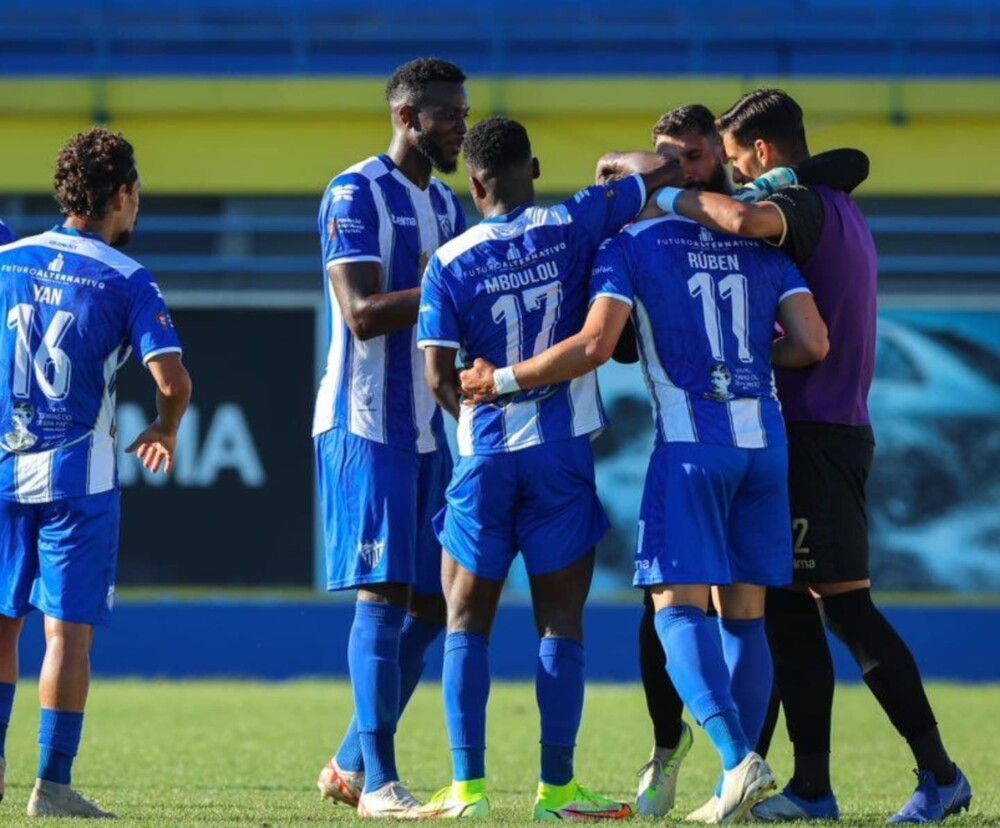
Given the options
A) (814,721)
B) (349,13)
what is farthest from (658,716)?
(349,13)

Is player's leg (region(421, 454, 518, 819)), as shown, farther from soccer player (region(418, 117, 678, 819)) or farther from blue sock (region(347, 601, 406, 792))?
blue sock (region(347, 601, 406, 792))

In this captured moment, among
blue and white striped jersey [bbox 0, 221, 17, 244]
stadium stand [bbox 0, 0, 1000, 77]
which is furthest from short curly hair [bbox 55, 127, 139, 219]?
stadium stand [bbox 0, 0, 1000, 77]

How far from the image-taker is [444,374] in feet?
18.9

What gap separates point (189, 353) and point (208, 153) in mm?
2442

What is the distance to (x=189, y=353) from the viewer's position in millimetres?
14258

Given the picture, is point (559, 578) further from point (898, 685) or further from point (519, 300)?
point (898, 685)

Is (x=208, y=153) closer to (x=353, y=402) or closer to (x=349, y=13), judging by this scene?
(x=349, y=13)

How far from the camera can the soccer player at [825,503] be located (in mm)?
5867

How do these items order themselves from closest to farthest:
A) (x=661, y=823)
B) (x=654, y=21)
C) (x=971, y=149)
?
(x=661, y=823) < (x=971, y=149) < (x=654, y=21)

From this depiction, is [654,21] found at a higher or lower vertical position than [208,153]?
higher

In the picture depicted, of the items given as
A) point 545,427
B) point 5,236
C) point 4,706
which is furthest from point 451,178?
point 545,427

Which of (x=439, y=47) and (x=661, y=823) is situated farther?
(x=439, y=47)

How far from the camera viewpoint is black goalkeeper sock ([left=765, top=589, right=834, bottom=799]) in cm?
596

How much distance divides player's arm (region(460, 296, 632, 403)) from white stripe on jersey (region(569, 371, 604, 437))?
164 millimetres
